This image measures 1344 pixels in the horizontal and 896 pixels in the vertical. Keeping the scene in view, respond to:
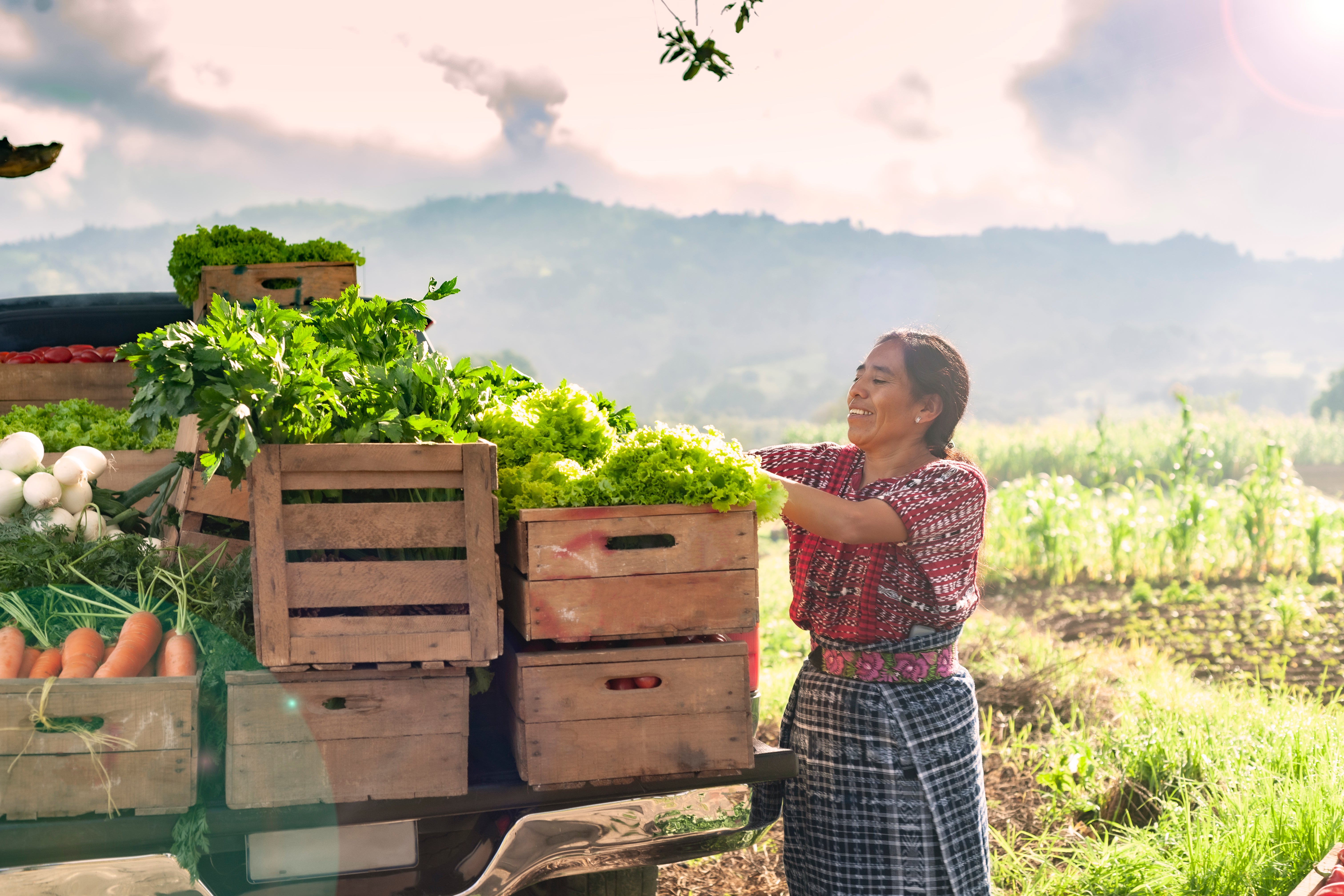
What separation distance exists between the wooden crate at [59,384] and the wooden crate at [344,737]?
2.67 m

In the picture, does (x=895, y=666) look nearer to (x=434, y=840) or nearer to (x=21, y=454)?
(x=434, y=840)

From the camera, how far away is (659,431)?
7.55 feet

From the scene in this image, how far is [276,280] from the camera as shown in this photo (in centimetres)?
429

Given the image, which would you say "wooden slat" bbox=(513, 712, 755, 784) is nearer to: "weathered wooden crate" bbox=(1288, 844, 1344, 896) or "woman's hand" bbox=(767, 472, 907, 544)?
"woman's hand" bbox=(767, 472, 907, 544)

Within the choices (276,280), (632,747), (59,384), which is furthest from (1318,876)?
(59,384)

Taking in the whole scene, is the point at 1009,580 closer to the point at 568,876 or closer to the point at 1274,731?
the point at 1274,731

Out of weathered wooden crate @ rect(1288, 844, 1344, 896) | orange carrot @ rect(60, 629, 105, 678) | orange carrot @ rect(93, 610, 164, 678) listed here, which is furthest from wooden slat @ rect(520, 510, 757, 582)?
weathered wooden crate @ rect(1288, 844, 1344, 896)

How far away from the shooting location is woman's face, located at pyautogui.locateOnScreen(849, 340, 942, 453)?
294 cm

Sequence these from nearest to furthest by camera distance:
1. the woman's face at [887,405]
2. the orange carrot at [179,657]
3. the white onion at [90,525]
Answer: the orange carrot at [179,657] < the white onion at [90,525] < the woman's face at [887,405]

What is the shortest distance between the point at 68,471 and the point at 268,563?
1118 millimetres

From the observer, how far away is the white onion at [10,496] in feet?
8.75

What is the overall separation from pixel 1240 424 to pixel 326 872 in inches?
1153

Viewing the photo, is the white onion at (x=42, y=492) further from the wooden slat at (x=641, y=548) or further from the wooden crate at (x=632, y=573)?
the wooden slat at (x=641, y=548)

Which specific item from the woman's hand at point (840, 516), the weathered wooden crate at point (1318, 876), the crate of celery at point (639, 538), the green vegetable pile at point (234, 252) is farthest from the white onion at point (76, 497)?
the weathered wooden crate at point (1318, 876)
